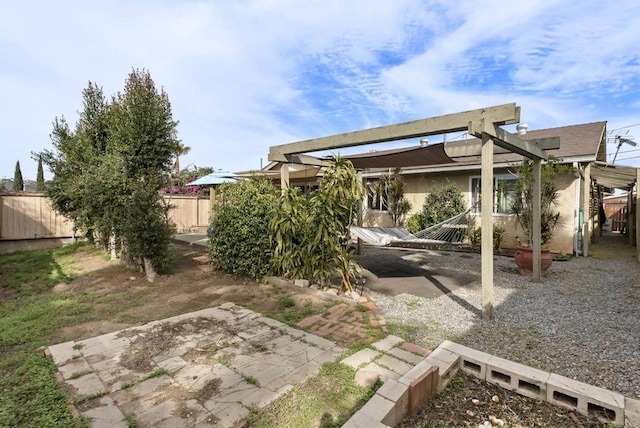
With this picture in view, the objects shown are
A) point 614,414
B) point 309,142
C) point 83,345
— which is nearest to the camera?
point 614,414

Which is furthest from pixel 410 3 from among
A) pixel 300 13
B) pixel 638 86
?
pixel 638 86

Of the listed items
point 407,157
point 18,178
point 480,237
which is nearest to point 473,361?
point 407,157

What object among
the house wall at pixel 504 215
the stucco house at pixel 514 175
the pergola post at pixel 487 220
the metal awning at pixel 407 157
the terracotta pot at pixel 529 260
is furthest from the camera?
the house wall at pixel 504 215

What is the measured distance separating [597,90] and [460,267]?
993 centimetres

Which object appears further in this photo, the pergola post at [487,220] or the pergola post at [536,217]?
the pergola post at [536,217]

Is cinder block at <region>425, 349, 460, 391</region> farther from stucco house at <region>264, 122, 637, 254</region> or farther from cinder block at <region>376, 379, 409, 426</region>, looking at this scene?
stucco house at <region>264, 122, 637, 254</region>

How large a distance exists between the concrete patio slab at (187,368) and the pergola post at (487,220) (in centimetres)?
199

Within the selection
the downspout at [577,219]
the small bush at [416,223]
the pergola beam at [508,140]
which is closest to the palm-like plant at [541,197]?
the downspout at [577,219]

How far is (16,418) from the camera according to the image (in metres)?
1.97

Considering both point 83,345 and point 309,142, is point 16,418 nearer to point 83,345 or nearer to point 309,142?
point 83,345

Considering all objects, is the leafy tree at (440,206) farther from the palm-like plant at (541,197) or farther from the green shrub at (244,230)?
the green shrub at (244,230)

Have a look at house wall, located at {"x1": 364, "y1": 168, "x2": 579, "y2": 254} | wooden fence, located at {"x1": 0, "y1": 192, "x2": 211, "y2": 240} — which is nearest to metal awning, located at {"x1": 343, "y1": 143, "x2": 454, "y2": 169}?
house wall, located at {"x1": 364, "y1": 168, "x2": 579, "y2": 254}

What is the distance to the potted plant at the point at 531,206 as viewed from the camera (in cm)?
604

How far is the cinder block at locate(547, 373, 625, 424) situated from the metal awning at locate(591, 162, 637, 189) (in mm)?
9576
